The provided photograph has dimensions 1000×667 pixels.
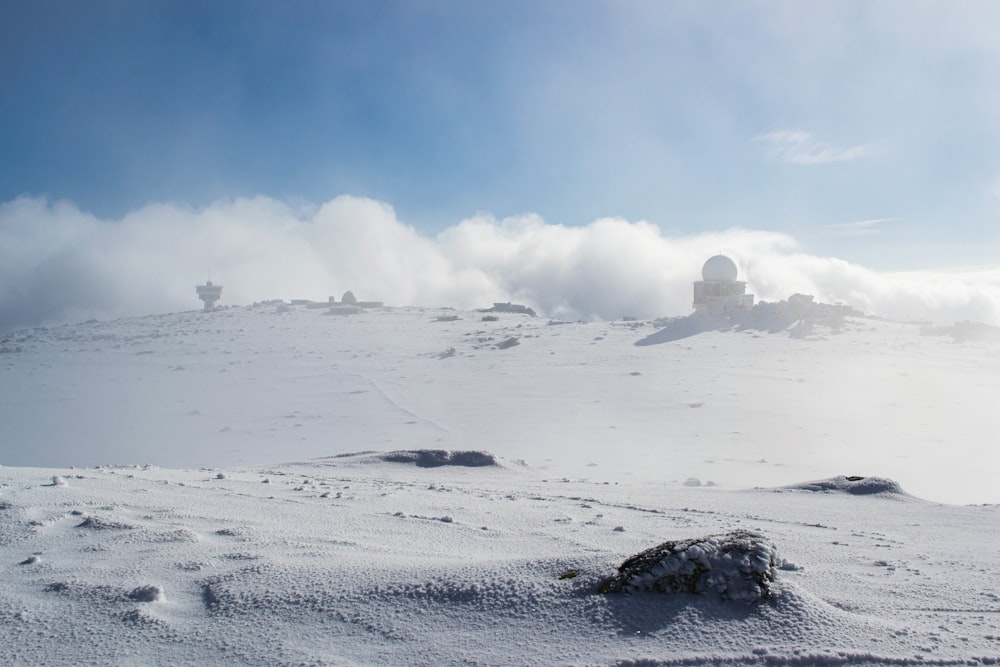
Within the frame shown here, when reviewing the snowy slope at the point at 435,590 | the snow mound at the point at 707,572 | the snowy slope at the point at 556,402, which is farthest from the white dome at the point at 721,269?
the snow mound at the point at 707,572

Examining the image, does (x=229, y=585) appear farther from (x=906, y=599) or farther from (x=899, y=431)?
(x=899, y=431)

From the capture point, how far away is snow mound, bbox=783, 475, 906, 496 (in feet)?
24.7

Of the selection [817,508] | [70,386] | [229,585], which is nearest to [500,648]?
[229,585]

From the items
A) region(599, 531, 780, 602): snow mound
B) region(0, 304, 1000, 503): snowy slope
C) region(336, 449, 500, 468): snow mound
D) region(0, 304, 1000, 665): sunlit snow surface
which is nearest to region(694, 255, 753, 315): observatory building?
region(0, 304, 1000, 503): snowy slope

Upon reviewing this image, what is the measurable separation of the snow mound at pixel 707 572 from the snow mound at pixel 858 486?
5.35 meters

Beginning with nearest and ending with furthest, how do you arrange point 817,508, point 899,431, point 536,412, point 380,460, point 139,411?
point 817,508
point 380,460
point 899,431
point 536,412
point 139,411

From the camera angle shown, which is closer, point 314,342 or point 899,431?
point 899,431

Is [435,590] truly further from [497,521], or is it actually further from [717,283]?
[717,283]

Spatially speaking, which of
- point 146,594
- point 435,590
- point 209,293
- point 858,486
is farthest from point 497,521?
point 209,293

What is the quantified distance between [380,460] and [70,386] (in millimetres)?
17147

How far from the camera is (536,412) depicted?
55.0ft

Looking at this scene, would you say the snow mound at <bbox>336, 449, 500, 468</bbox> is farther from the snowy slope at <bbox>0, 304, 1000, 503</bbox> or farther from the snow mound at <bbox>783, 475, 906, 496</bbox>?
the snow mound at <bbox>783, 475, 906, 496</bbox>

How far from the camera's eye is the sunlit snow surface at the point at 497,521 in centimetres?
276

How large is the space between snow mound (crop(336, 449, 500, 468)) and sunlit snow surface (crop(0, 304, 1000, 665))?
0.66 feet
